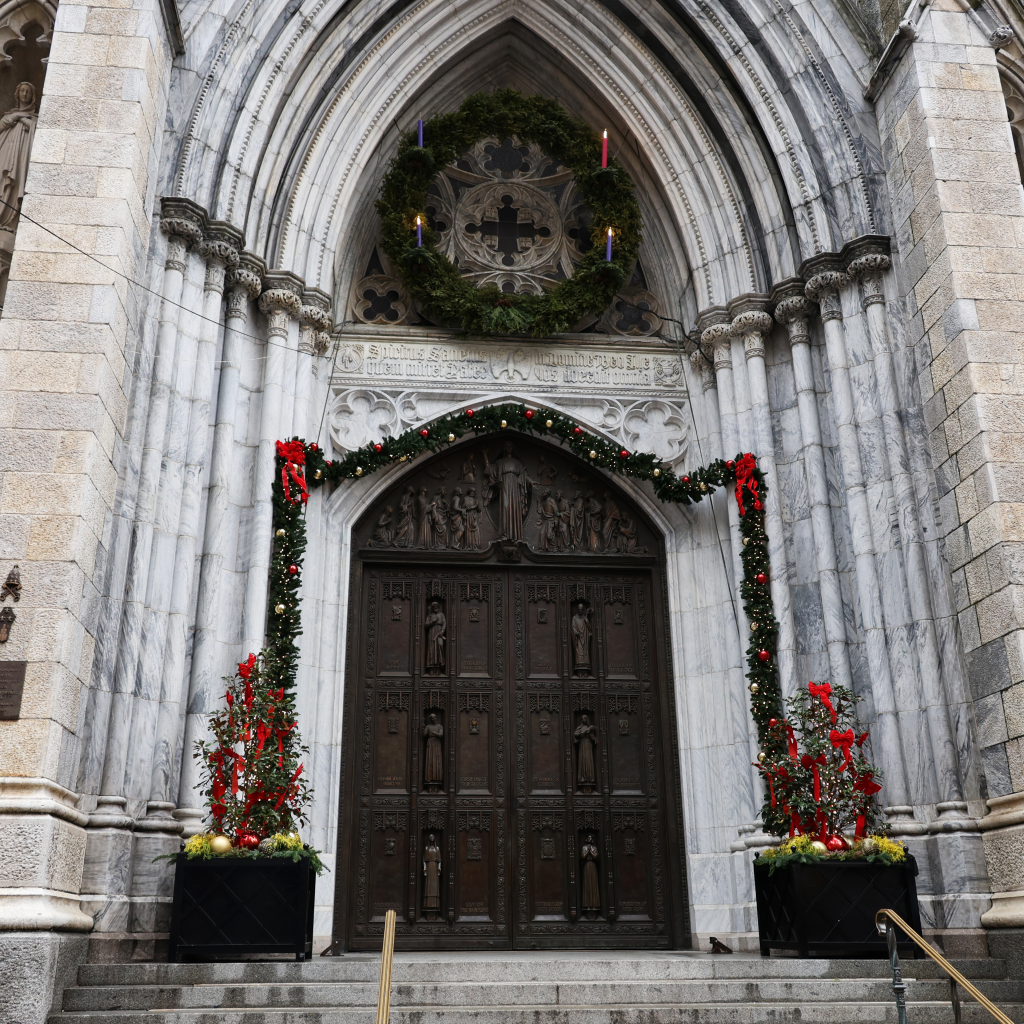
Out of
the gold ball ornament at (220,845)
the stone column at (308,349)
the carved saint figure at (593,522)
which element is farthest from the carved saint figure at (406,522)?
the gold ball ornament at (220,845)

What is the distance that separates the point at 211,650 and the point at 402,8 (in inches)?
278

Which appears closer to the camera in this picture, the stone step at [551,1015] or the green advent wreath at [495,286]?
the stone step at [551,1015]

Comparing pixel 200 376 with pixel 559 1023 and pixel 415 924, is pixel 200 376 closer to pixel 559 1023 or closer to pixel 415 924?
pixel 415 924

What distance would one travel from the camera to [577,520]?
11.0 meters

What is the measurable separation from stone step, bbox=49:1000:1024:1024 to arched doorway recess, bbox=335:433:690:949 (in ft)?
11.6

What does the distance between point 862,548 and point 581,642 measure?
2.91 metres

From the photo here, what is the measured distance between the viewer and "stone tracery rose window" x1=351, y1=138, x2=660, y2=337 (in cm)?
1173

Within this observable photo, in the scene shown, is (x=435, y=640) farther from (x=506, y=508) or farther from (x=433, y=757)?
(x=506, y=508)

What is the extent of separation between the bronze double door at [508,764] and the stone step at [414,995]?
319 cm

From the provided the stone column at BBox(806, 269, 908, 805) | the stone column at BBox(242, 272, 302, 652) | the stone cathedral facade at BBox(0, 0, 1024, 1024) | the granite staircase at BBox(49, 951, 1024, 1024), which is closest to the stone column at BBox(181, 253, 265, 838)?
the stone cathedral facade at BBox(0, 0, 1024, 1024)

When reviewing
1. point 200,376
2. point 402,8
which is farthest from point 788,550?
point 402,8

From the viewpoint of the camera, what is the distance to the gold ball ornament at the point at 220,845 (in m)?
7.42

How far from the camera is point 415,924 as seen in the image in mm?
9586

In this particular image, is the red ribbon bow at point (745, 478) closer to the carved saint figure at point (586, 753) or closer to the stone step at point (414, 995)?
the carved saint figure at point (586, 753)
